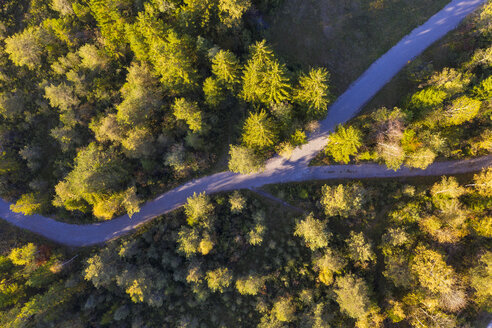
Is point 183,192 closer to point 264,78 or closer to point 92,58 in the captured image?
point 264,78

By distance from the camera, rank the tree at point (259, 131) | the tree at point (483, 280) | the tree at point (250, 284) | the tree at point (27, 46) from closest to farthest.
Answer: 1. the tree at point (483, 280)
2. the tree at point (259, 131)
3. the tree at point (250, 284)
4. the tree at point (27, 46)

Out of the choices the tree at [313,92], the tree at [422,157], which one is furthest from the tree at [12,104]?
the tree at [422,157]

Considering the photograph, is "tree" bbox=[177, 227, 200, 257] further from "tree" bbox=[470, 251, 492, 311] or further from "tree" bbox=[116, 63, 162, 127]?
"tree" bbox=[470, 251, 492, 311]

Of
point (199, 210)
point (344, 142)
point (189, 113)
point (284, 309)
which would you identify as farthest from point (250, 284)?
point (189, 113)

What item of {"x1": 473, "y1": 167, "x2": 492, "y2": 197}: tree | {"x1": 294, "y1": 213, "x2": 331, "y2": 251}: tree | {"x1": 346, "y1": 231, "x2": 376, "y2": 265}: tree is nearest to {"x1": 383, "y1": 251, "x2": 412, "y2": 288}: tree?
{"x1": 346, "y1": 231, "x2": 376, "y2": 265}: tree

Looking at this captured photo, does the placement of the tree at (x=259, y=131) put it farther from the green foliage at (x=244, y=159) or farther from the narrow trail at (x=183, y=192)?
the narrow trail at (x=183, y=192)
